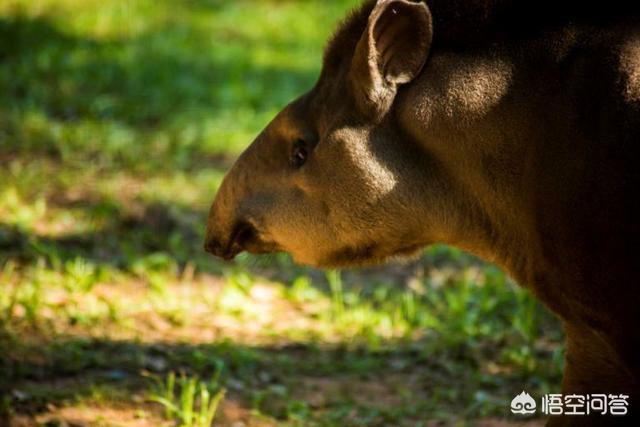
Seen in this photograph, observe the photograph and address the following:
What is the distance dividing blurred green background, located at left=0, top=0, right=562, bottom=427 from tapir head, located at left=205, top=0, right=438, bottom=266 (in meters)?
0.90

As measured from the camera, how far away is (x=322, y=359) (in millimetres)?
6273

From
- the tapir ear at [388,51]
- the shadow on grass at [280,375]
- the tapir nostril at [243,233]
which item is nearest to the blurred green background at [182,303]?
the shadow on grass at [280,375]

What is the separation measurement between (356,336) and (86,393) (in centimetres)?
179

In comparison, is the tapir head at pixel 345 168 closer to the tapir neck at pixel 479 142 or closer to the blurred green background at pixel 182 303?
the tapir neck at pixel 479 142

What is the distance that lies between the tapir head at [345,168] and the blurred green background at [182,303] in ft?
2.95

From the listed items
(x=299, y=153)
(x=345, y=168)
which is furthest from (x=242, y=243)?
(x=345, y=168)

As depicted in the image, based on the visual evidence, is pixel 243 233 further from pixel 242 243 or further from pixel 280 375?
pixel 280 375

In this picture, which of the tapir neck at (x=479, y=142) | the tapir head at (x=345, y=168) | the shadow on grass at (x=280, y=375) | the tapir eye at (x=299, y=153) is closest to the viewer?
the tapir neck at (x=479, y=142)

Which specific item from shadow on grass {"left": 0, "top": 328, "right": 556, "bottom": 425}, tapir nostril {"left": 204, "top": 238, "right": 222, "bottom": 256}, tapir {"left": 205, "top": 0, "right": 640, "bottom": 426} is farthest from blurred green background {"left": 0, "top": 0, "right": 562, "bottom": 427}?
tapir {"left": 205, "top": 0, "right": 640, "bottom": 426}

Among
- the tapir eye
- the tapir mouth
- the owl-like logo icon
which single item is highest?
the tapir eye

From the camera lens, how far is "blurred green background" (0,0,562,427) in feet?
18.3

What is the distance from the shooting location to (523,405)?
18.4 ft

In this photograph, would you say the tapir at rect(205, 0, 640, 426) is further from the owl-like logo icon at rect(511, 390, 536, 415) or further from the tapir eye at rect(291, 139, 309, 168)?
the owl-like logo icon at rect(511, 390, 536, 415)

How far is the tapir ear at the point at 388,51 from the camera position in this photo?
14.0 feet
